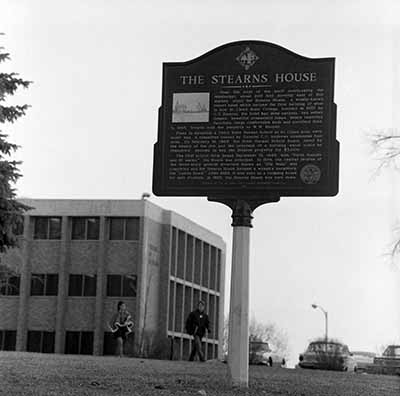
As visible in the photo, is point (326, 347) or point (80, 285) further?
point (80, 285)

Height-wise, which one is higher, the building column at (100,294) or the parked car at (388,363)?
the building column at (100,294)

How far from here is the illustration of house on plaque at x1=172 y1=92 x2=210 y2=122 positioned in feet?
49.2

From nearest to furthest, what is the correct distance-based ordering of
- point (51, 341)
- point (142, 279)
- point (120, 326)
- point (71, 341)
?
point (120, 326) < point (142, 279) < point (71, 341) < point (51, 341)

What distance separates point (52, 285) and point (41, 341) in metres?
4.33

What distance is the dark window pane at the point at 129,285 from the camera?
76375 mm

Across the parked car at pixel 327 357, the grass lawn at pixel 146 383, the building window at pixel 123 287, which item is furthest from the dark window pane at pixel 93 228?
the grass lawn at pixel 146 383

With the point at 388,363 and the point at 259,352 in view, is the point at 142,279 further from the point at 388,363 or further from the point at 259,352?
the point at 388,363

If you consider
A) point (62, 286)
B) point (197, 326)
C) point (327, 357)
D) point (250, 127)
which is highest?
point (62, 286)

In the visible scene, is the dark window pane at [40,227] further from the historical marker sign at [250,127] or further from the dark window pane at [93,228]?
the historical marker sign at [250,127]

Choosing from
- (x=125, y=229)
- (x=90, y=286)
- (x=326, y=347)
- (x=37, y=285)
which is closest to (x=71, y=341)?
(x=90, y=286)

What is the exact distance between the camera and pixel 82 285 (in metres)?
77.3

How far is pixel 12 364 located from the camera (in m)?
16.6

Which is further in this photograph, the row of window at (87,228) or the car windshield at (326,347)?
the row of window at (87,228)

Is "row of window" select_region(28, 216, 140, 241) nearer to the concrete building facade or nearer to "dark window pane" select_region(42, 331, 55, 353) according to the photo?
the concrete building facade
